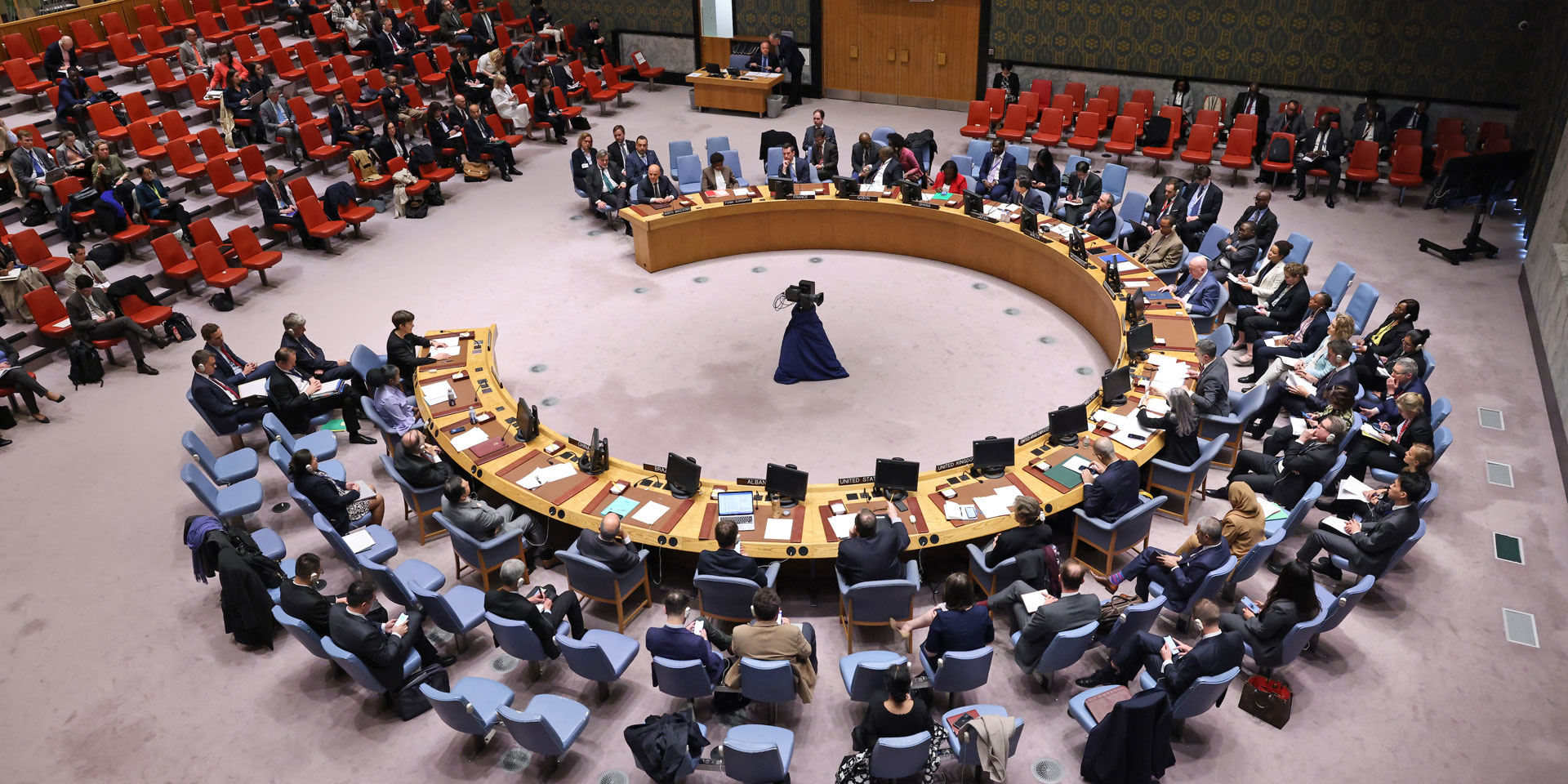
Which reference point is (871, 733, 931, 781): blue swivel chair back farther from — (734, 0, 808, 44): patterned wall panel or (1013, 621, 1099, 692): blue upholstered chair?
(734, 0, 808, 44): patterned wall panel

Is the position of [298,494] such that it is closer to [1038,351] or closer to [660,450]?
[660,450]

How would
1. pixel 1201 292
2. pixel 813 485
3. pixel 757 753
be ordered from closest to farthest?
pixel 757 753 < pixel 813 485 < pixel 1201 292

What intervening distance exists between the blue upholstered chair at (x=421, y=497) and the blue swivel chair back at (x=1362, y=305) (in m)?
9.46

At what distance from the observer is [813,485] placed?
8.45 m

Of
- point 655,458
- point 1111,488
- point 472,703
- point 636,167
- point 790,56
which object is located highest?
point 790,56

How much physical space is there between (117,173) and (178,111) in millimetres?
3517

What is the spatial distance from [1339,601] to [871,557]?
3.17m

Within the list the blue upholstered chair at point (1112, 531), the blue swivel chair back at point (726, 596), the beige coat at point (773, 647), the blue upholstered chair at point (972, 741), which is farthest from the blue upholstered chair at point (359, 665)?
the blue upholstered chair at point (1112, 531)

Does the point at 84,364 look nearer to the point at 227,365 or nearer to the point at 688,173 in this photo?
the point at 227,365

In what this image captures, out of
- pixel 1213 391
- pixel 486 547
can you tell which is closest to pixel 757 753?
pixel 486 547

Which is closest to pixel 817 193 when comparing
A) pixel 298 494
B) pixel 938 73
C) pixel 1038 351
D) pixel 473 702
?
pixel 1038 351

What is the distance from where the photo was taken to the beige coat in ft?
21.5

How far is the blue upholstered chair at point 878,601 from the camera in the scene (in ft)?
23.3

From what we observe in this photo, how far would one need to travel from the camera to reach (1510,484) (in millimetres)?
9141
